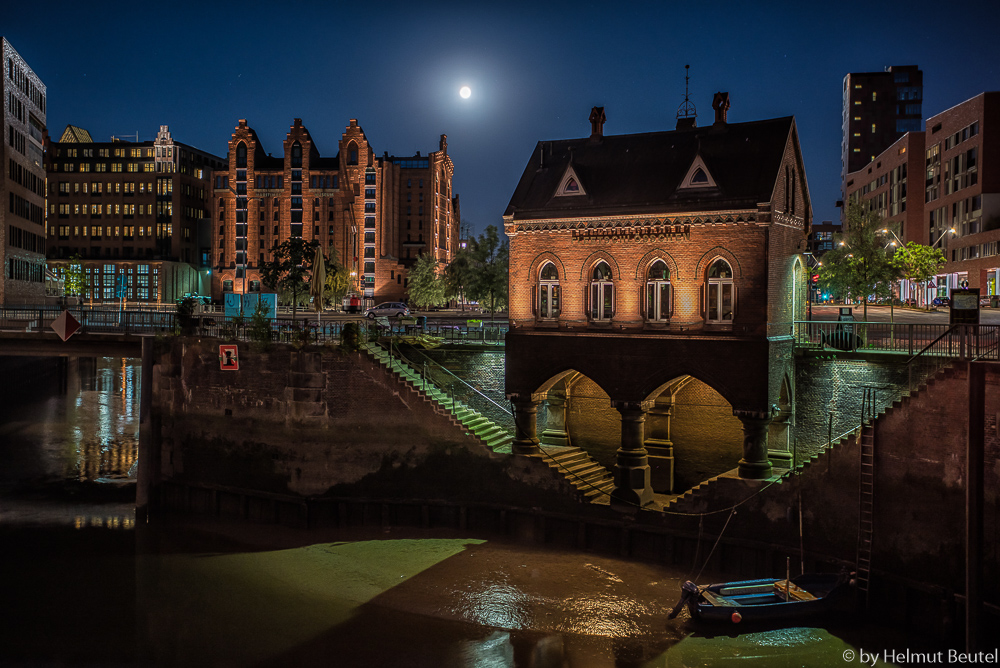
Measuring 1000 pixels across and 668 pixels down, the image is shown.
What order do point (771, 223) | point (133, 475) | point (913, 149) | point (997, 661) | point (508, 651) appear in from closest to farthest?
1. point (997, 661)
2. point (508, 651)
3. point (771, 223)
4. point (133, 475)
5. point (913, 149)

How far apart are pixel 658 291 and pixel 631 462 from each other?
662cm

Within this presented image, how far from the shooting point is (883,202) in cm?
10519

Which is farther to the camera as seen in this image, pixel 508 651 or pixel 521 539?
pixel 521 539

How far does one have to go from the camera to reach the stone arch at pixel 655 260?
26.3m

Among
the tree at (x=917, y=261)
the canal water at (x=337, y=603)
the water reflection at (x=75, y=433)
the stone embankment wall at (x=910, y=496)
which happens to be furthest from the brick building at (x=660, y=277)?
the water reflection at (x=75, y=433)

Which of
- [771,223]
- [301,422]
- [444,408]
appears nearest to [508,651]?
[444,408]

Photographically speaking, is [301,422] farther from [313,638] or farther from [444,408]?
[313,638]

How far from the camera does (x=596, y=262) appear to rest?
91.2 ft

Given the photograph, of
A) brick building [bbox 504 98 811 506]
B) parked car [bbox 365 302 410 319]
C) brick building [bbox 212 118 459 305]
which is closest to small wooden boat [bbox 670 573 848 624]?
brick building [bbox 504 98 811 506]

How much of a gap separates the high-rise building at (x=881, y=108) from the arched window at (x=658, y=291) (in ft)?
490

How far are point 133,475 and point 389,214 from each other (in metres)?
90.5

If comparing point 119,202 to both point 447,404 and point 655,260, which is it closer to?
point 447,404

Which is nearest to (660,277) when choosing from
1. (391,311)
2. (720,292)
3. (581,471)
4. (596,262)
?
(720,292)

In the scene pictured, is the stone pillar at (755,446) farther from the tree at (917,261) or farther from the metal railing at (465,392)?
the tree at (917,261)
